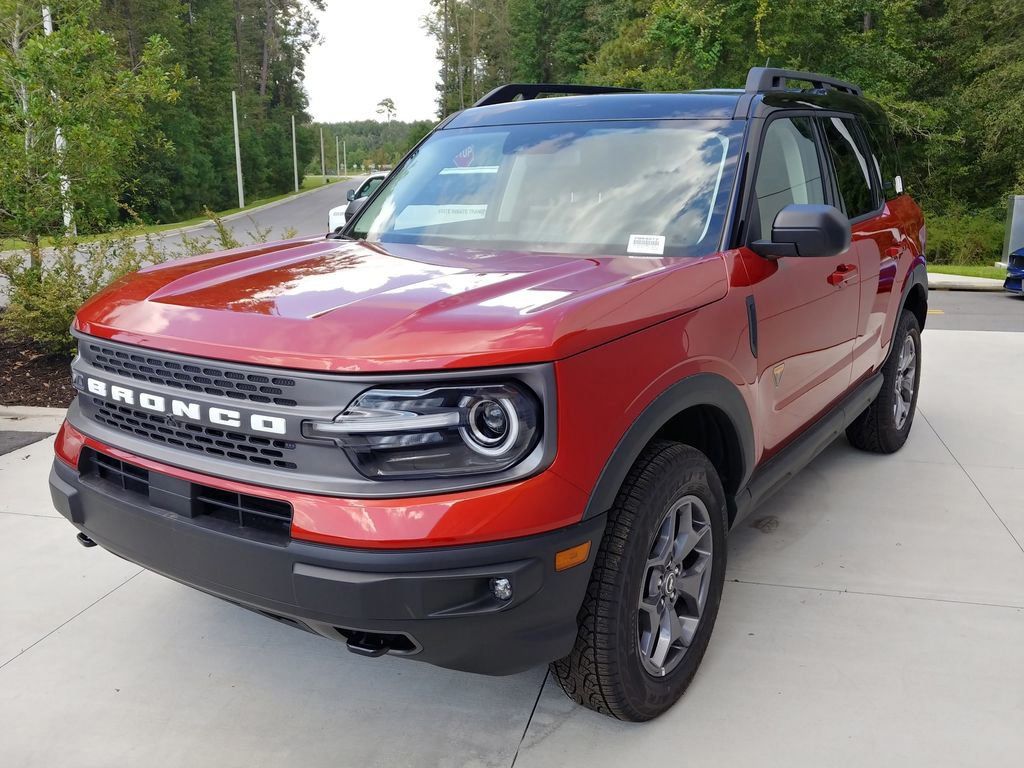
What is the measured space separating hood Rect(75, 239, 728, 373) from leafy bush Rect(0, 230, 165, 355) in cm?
465

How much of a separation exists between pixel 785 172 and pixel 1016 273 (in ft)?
39.9

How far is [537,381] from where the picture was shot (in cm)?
209

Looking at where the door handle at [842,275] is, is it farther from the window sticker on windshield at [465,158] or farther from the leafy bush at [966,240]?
the leafy bush at [966,240]

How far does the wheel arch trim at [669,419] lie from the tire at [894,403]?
7.08 feet

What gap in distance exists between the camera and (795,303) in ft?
10.9

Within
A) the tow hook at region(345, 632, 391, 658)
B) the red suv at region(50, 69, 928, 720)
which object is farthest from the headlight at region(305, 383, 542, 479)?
the tow hook at region(345, 632, 391, 658)

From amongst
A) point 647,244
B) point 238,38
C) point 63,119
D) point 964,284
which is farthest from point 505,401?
point 238,38

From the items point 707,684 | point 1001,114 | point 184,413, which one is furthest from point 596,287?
point 1001,114

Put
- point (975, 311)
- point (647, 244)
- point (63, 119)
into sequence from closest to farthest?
point (647, 244)
point (63, 119)
point (975, 311)

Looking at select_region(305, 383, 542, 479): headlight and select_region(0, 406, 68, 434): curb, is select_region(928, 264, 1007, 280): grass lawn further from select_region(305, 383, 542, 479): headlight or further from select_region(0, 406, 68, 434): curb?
select_region(305, 383, 542, 479): headlight

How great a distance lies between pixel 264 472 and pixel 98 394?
2.49ft

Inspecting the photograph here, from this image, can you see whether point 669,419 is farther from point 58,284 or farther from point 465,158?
point 58,284

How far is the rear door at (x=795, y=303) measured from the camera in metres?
3.13

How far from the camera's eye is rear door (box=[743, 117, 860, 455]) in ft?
10.3
